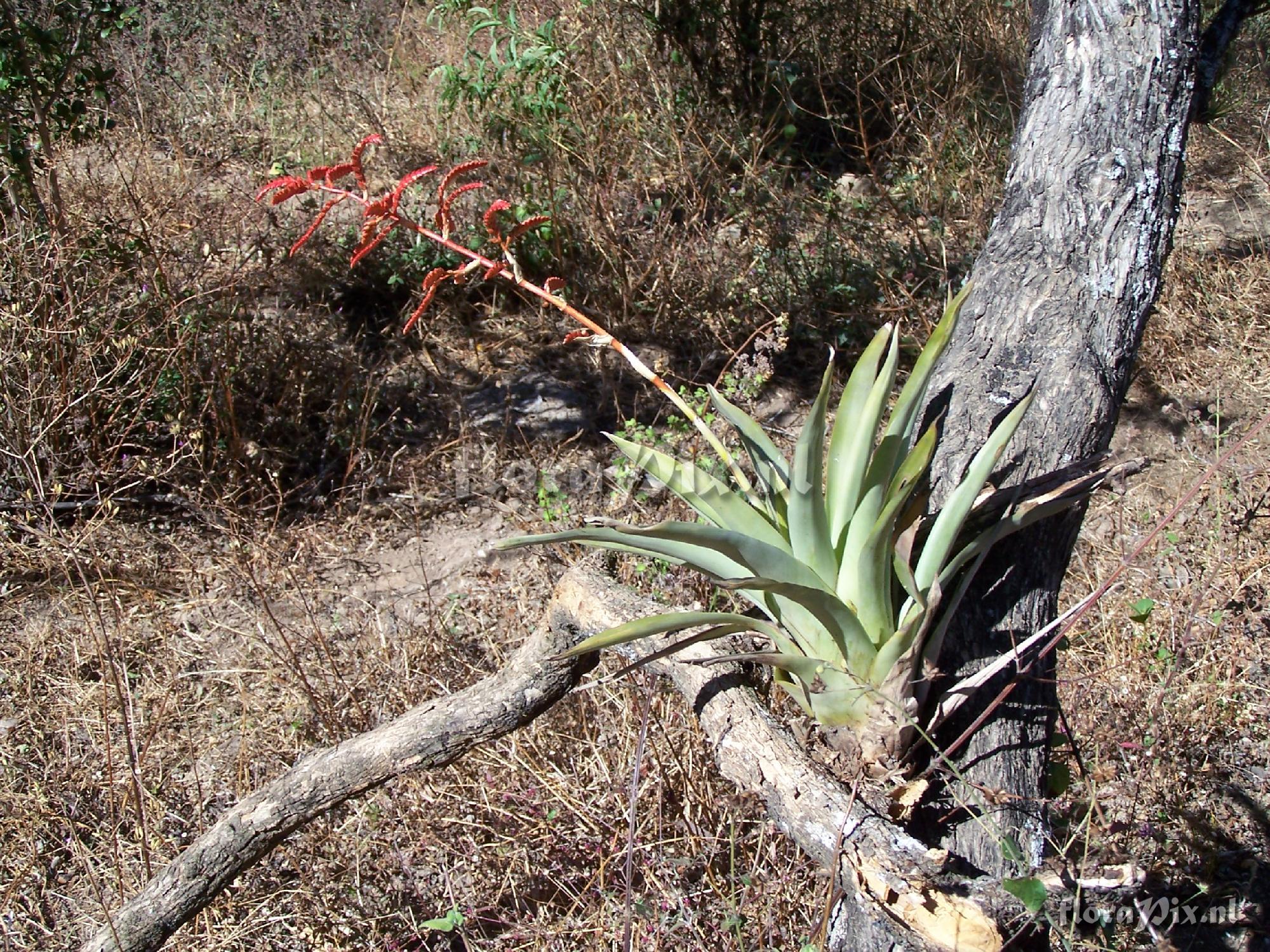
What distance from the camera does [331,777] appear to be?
2.02 metres

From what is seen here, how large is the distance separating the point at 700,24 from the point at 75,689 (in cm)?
440

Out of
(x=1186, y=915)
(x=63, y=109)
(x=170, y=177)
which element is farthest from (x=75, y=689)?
(x=1186, y=915)

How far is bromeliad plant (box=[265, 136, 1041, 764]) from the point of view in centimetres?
157

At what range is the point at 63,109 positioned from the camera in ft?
12.6

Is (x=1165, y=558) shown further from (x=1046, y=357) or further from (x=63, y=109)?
(x=63, y=109)

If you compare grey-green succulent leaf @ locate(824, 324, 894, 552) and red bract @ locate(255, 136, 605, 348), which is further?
grey-green succulent leaf @ locate(824, 324, 894, 552)

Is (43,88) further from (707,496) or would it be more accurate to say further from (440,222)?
(707,496)

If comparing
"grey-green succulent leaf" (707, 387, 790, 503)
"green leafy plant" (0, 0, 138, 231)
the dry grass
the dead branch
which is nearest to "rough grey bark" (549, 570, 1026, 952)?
the dead branch

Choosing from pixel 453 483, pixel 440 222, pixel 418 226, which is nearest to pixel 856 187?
pixel 453 483

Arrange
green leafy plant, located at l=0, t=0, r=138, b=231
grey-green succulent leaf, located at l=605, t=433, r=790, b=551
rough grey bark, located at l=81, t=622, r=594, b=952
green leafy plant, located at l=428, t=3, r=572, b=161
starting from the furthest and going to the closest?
green leafy plant, located at l=428, t=3, r=572, b=161 → green leafy plant, located at l=0, t=0, r=138, b=231 → rough grey bark, located at l=81, t=622, r=594, b=952 → grey-green succulent leaf, located at l=605, t=433, r=790, b=551

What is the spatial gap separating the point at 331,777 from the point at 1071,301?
171 cm

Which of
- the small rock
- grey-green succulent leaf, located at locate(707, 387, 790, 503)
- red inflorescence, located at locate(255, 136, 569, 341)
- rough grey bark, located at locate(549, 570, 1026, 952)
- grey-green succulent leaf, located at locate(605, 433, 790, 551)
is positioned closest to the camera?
rough grey bark, located at locate(549, 570, 1026, 952)

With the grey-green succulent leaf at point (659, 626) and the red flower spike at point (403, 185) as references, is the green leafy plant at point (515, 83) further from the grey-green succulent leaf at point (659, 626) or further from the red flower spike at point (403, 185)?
the grey-green succulent leaf at point (659, 626)

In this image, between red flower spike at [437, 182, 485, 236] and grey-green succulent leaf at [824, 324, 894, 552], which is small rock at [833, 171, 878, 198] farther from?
red flower spike at [437, 182, 485, 236]
